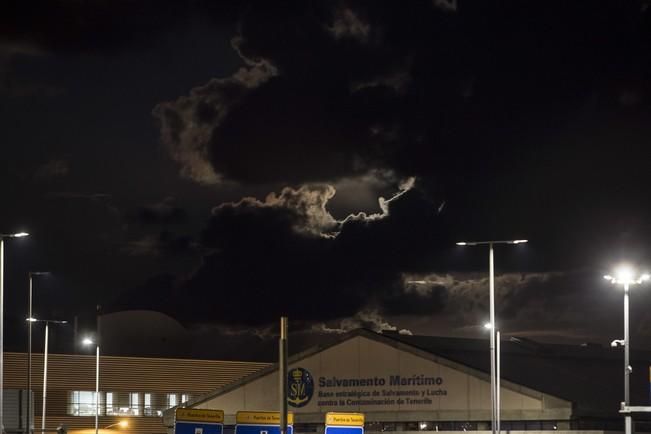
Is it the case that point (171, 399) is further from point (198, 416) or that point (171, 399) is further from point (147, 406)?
point (198, 416)

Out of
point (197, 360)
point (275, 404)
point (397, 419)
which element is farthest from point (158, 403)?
point (397, 419)

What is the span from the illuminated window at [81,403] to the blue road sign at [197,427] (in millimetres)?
76699

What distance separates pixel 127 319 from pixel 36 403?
70.3 feet

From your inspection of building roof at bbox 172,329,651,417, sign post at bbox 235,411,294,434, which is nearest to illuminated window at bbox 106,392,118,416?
building roof at bbox 172,329,651,417

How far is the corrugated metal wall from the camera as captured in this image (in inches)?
4717

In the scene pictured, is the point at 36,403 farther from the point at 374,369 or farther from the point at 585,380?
the point at 585,380

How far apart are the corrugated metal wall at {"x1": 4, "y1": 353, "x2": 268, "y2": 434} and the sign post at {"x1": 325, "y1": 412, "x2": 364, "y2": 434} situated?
72774mm

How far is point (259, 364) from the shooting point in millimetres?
137125

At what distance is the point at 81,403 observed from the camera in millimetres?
123438

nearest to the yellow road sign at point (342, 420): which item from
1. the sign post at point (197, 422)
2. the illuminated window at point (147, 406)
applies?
the sign post at point (197, 422)

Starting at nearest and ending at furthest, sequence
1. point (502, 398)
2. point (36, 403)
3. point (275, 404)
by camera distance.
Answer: point (502, 398) → point (275, 404) → point (36, 403)

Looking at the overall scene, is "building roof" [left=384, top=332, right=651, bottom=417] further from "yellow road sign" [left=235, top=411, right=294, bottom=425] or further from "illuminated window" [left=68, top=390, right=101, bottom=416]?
"illuminated window" [left=68, top=390, right=101, bottom=416]

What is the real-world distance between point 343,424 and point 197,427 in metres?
4.83

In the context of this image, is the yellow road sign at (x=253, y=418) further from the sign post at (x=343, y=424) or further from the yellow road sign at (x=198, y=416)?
the sign post at (x=343, y=424)
